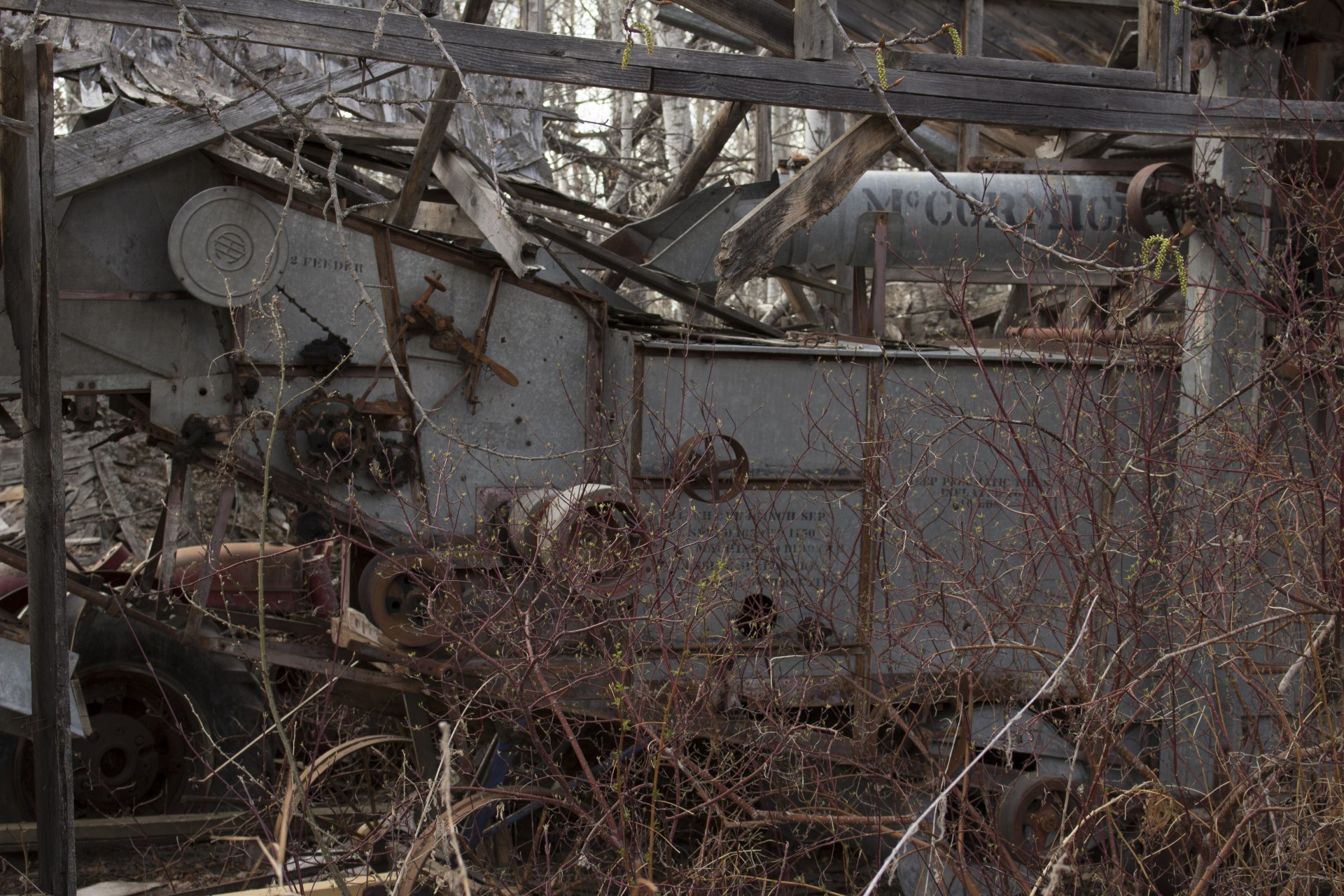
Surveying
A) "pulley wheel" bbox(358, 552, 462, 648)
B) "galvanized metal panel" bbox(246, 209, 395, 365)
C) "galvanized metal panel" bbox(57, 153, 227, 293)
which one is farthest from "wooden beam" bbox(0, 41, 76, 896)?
"pulley wheel" bbox(358, 552, 462, 648)

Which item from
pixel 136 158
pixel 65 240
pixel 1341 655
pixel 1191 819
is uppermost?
Answer: pixel 136 158

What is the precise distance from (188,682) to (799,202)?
467 cm

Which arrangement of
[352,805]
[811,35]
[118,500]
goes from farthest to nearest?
1. [118,500]
2. [352,805]
3. [811,35]

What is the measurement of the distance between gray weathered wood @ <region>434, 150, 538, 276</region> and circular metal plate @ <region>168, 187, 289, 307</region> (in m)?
1.12

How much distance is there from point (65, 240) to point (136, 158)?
0.59 metres

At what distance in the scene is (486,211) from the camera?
624 cm

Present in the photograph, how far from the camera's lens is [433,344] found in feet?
19.5

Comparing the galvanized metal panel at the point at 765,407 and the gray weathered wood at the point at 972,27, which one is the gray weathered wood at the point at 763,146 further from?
the galvanized metal panel at the point at 765,407

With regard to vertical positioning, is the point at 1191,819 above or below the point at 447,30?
below

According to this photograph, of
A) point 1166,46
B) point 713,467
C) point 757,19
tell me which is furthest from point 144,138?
point 1166,46

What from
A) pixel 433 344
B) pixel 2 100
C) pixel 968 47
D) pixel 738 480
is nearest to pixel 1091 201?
pixel 968 47

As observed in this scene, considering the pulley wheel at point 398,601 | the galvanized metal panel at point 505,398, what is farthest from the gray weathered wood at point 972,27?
the pulley wheel at point 398,601

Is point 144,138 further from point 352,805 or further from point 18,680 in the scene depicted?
point 352,805

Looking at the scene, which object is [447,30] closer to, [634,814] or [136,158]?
[136,158]
